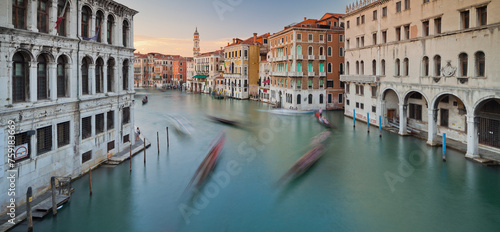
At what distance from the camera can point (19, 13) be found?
34.6 ft

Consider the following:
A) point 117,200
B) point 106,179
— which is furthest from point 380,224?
point 106,179

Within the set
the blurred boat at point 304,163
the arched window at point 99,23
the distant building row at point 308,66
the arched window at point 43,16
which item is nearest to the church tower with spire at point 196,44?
the distant building row at point 308,66

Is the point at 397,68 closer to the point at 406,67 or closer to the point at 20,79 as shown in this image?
the point at 406,67

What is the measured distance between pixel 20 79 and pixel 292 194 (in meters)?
10.2

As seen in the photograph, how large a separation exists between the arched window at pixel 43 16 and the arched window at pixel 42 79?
967mm

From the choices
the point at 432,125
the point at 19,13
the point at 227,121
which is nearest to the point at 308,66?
the point at 227,121

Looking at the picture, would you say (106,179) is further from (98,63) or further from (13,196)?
(98,63)

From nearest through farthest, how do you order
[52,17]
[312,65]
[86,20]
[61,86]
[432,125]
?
[52,17] < [61,86] < [86,20] < [432,125] < [312,65]

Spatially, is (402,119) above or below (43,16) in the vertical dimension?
below

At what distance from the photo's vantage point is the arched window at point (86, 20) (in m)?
13.9

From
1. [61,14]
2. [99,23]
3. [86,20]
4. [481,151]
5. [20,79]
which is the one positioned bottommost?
[481,151]

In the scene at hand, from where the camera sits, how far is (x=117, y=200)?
40.0 ft

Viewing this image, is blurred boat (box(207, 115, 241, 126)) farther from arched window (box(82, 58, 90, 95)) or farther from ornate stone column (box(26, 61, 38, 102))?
ornate stone column (box(26, 61, 38, 102))

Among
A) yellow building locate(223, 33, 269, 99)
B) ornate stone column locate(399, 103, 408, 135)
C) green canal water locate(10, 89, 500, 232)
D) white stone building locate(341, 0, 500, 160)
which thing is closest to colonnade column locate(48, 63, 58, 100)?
green canal water locate(10, 89, 500, 232)
